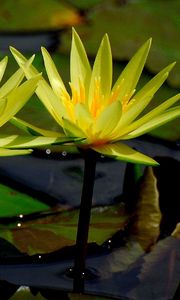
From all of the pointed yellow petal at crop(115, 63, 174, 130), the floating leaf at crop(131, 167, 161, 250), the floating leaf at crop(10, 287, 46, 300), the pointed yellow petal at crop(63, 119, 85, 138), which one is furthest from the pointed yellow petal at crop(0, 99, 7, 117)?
the floating leaf at crop(131, 167, 161, 250)

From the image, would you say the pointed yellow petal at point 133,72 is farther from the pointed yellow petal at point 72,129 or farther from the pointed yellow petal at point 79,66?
the pointed yellow petal at point 72,129

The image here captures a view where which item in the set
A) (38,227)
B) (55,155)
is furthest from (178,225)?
(55,155)

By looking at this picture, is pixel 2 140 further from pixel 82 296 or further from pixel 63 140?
pixel 82 296

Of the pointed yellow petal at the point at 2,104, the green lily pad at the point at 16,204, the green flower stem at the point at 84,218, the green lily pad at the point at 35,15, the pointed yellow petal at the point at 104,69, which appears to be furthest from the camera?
the green lily pad at the point at 35,15

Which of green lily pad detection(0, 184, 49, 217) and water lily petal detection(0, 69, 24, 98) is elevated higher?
water lily petal detection(0, 69, 24, 98)

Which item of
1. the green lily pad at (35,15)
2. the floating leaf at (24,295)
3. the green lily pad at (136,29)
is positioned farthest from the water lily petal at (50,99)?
the green lily pad at (35,15)

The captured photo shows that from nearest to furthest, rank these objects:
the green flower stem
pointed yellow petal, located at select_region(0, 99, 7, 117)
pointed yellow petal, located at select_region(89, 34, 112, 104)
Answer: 1. pointed yellow petal, located at select_region(0, 99, 7, 117)
2. the green flower stem
3. pointed yellow petal, located at select_region(89, 34, 112, 104)

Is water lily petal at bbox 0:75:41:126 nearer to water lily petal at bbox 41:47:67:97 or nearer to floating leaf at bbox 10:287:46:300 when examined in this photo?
water lily petal at bbox 41:47:67:97
